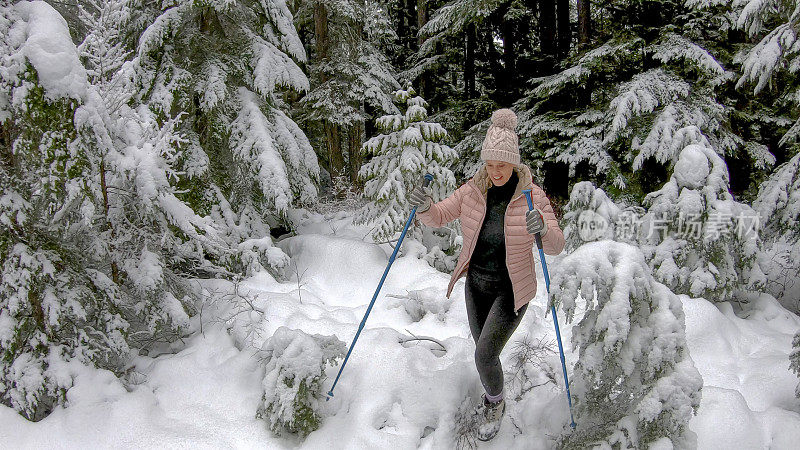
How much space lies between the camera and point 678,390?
8.50ft

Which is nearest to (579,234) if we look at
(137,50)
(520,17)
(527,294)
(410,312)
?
(410,312)

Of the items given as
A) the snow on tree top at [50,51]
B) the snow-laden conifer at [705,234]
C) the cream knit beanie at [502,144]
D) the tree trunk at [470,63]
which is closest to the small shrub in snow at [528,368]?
the cream knit beanie at [502,144]

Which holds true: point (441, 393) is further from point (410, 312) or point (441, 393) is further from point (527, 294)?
point (410, 312)

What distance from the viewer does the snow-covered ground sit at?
3291 mm

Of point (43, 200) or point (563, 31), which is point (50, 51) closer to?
point (43, 200)

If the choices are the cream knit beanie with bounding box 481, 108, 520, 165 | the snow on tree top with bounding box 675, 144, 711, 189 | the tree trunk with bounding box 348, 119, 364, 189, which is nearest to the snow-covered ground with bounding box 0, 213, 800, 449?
the cream knit beanie with bounding box 481, 108, 520, 165

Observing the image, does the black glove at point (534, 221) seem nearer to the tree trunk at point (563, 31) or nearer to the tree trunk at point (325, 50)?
the tree trunk at point (563, 31)

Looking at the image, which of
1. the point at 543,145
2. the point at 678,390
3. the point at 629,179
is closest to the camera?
the point at 678,390

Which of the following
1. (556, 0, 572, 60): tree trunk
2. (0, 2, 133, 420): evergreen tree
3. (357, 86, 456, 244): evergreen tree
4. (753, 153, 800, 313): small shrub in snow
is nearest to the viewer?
(0, 2, 133, 420): evergreen tree

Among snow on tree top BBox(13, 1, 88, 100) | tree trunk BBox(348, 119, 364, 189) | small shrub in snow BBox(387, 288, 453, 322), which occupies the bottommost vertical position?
tree trunk BBox(348, 119, 364, 189)

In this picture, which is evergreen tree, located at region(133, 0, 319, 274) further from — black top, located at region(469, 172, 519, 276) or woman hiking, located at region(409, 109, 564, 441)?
black top, located at region(469, 172, 519, 276)

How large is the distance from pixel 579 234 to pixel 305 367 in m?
4.30

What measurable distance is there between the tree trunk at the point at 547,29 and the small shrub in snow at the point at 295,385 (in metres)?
9.98

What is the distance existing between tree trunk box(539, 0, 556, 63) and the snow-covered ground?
782 centimetres
